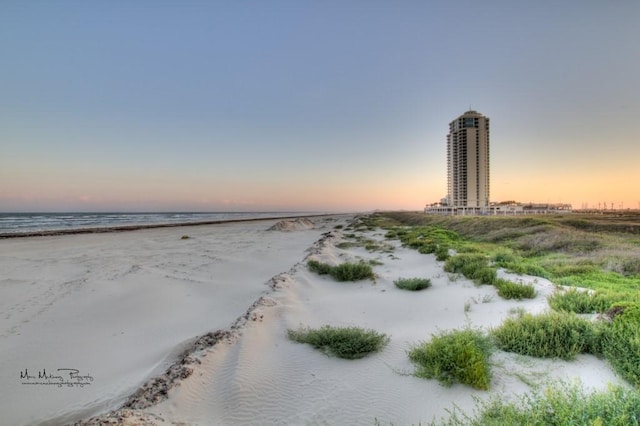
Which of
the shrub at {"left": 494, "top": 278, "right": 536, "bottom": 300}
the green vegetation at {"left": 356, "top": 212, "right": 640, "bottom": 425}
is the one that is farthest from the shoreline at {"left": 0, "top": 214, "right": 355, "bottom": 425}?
the shrub at {"left": 494, "top": 278, "right": 536, "bottom": 300}

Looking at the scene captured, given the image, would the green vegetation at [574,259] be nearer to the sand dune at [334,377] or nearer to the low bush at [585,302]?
the low bush at [585,302]

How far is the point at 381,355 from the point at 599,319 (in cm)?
363

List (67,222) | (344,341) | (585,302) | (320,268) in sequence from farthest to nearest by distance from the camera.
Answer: (67,222) < (320,268) < (585,302) < (344,341)

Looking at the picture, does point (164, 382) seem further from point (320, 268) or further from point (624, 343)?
point (320, 268)

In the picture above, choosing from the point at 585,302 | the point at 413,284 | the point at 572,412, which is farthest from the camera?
the point at 413,284

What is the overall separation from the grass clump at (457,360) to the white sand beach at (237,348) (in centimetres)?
14

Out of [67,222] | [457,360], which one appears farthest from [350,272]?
[67,222]

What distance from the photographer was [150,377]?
4.05 m

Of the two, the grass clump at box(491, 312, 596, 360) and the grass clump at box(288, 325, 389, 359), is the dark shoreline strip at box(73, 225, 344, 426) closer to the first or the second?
the grass clump at box(288, 325, 389, 359)

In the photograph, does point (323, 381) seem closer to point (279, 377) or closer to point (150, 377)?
point (279, 377)

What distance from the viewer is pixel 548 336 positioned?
14.0 feet

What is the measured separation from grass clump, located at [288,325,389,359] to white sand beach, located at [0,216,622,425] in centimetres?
14

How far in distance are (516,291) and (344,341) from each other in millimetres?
Result: 4765

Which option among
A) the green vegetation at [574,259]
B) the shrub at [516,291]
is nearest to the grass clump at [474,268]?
the green vegetation at [574,259]
